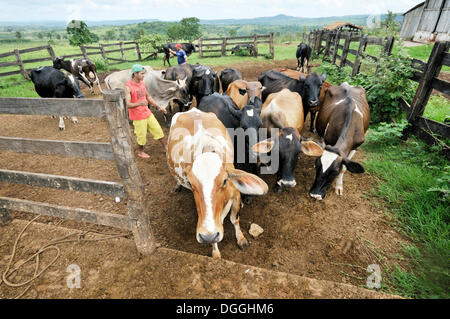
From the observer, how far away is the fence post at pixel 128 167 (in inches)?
77.6

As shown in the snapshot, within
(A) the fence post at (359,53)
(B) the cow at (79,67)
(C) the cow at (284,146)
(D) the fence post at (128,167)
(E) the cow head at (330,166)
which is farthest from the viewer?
(B) the cow at (79,67)

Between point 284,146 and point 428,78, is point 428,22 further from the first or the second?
point 284,146

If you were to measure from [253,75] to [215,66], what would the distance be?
4036mm

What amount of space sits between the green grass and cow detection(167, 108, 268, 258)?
205 centimetres

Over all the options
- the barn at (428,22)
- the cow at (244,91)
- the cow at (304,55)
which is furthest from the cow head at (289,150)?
the barn at (428,22)

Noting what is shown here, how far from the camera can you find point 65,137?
7.00m

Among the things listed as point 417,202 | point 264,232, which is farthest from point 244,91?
point 417,202

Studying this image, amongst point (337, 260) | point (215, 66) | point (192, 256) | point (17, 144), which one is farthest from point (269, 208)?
point (215, 66)

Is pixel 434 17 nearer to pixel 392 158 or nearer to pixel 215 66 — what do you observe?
pixel 215 66

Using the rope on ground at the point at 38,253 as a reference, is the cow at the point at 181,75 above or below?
above

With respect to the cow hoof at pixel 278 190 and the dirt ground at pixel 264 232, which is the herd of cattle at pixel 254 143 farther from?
the dirt ground at pixel 264 232

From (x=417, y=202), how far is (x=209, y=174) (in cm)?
337

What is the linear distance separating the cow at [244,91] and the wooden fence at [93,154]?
4018 millimetres
